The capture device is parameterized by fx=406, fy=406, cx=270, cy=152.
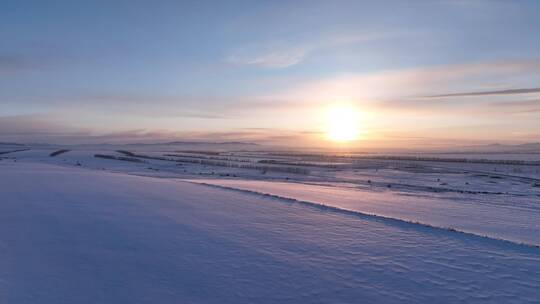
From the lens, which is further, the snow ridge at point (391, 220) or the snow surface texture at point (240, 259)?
the snow ridge at point (391, 220)

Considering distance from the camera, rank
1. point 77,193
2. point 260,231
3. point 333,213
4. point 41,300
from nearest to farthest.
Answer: point 41,300, point 260,231, point 333,213, point 77,193

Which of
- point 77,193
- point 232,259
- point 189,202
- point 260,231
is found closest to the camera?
point 232,259

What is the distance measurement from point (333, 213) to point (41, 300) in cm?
890

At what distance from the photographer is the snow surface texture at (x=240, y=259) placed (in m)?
6.31

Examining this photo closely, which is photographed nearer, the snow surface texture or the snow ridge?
the snow surface texture

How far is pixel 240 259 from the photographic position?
7871 mm

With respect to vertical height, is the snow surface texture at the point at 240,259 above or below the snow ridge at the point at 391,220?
below

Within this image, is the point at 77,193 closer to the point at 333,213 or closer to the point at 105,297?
the point at 333,213

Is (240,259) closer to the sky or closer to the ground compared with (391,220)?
closer to the ground

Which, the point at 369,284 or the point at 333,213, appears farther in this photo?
the point at 333,213

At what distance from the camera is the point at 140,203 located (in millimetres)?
13570

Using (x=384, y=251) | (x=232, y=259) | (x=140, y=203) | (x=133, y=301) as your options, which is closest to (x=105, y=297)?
(x=133, y=301)

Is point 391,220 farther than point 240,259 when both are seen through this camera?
Yes

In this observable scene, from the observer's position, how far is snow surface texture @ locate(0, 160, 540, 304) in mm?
6312
